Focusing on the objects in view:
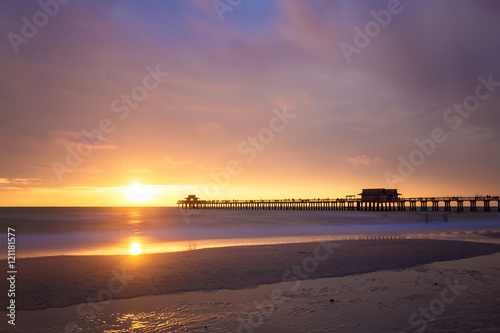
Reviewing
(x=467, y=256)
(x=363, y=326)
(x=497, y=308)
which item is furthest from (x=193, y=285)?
(x=467, y=256)

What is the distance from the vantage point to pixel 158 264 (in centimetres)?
1173

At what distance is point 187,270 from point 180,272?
1.08ft

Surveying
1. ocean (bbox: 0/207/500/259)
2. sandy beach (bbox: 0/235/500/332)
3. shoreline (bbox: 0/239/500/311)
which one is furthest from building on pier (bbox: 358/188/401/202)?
sandy beach (bbox: 0/235/500/332)

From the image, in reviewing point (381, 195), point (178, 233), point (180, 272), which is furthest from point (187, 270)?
point (381, 195)

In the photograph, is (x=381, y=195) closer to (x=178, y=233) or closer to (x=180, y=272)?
(x=178, y=233)

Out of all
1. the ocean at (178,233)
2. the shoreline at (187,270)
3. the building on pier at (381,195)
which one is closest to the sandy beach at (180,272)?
the shoreline at (187,270)

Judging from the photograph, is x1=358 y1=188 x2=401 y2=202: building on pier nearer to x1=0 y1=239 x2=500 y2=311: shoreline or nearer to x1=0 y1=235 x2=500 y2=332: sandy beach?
x1=0 y1=239 x2=500 y2=311: shoreline

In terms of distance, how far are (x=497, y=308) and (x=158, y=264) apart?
938 cm

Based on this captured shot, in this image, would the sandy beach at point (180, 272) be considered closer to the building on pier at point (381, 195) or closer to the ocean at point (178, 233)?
the ocean at point (178, 233)

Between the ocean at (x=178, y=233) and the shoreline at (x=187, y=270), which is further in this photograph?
the ocean at (x=178, y=233)

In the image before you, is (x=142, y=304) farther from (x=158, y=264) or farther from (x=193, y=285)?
(x=158, y=264)

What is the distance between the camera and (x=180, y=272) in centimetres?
1033

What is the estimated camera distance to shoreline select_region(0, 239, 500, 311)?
326 inches

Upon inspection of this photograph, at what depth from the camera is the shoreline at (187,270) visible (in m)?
8.27
